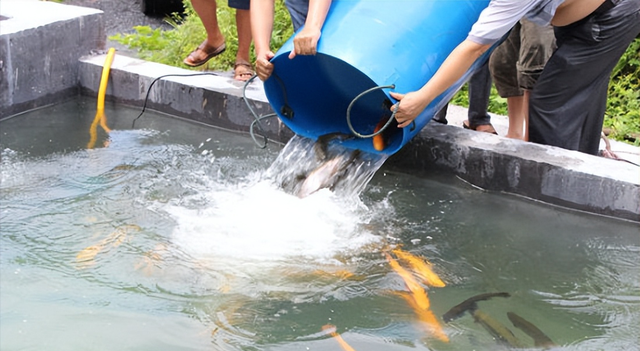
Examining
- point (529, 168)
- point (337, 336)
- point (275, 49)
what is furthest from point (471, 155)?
point (275, 49)

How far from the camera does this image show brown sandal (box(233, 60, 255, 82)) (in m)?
6.30

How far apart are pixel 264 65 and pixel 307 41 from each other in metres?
0.37

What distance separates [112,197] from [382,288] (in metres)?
1.78

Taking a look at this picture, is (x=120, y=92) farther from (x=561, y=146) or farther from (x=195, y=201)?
(x=561, y=146)

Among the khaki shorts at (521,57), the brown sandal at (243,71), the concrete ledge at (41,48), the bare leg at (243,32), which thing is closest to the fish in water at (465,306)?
the khaki shorts at (521,57)

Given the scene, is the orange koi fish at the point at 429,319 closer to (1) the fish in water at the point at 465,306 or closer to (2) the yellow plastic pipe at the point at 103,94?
(1) the fish in water at the point at 465,306

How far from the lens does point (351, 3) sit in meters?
4.56

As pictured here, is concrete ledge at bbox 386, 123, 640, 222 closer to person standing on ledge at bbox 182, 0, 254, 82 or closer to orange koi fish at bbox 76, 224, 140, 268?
person standing on ledge at bbox 182, 0, 254, 82

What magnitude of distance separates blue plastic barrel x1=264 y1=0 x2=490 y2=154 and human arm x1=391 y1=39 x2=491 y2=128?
0.26ft

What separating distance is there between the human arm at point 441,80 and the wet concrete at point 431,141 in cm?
94

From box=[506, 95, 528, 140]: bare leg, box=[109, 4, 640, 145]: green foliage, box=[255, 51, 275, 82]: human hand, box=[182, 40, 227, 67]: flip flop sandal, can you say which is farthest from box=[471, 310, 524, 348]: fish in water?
box=[182, 40, 227, 67]: flip flop sandal

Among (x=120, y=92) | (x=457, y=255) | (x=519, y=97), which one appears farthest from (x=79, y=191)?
(x=519, y=97)

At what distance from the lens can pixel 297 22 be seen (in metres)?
5.42

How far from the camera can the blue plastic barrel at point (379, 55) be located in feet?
14.3
